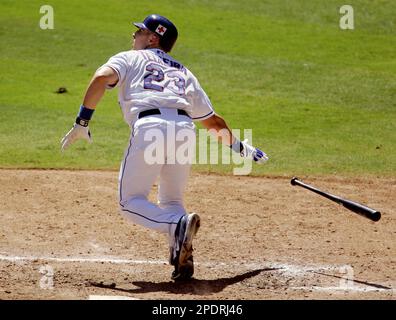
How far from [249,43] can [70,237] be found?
26.7ft

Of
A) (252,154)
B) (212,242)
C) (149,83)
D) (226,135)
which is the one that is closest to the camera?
(149,83)

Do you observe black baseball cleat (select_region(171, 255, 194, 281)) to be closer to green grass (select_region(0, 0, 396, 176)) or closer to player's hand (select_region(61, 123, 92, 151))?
player's hand (select_region(61, 123, 92, 151))

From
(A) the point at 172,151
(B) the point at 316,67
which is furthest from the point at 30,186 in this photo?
(B) the point at 316,67

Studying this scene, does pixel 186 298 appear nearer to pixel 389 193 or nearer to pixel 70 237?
pixel 70 237

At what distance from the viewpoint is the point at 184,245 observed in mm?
5504

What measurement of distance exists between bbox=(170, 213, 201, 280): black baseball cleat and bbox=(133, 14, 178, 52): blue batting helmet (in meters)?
1.37

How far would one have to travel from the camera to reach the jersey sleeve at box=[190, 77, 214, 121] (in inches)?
235

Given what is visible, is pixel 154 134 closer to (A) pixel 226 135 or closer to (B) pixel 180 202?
(B) pixel 180 202

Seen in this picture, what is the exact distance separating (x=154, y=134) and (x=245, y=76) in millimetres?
7677

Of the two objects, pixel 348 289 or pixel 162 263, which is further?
pixel 162 263

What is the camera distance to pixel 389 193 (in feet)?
28.3
